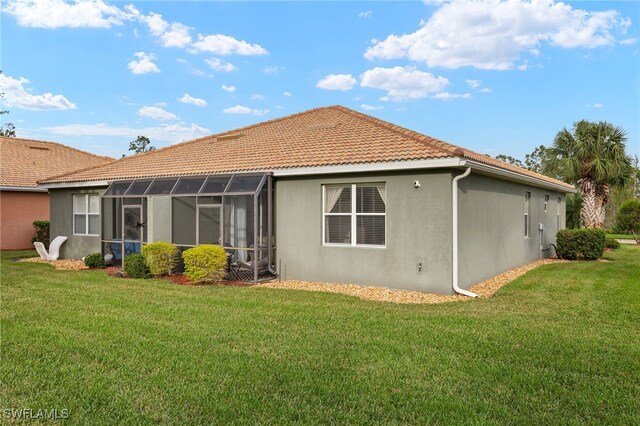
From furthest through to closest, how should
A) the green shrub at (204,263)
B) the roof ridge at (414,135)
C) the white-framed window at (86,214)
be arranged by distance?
the white-framed window at (86,214), the green shrub at (204,263), the roof ridge at (414,135)

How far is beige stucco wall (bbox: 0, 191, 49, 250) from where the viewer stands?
71.5 ft

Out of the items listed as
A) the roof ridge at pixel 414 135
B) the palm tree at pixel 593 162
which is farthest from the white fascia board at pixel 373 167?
the palm tree at pixel 593 162

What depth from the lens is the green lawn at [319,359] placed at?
13.2 ft

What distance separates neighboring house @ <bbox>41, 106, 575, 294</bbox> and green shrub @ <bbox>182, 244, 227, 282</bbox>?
59 centimetres

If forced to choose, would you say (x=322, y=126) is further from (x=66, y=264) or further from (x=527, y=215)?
(x=66, y=264)

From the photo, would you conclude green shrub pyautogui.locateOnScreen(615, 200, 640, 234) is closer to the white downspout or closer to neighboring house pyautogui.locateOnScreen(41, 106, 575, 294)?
neighboring house pyautogui.locateOnScreen(41, 106, 575, 294)

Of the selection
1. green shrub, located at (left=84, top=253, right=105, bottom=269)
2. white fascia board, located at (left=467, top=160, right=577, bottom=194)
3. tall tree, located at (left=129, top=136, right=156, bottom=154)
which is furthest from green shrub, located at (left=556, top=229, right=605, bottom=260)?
tall tree, located at (left=129, top=136, right=156, bottom=154)

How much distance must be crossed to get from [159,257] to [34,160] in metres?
18.0

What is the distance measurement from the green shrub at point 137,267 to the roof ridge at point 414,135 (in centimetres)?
776

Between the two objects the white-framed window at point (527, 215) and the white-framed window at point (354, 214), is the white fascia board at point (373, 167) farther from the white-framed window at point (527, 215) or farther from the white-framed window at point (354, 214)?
the white-framed window at point (527, 215)

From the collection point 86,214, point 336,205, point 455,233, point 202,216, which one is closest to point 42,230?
point 86,214

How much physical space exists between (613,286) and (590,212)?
19.5m

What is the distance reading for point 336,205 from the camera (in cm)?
1130

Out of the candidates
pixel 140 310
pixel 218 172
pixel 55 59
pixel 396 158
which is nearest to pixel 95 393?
pixel 140 310
